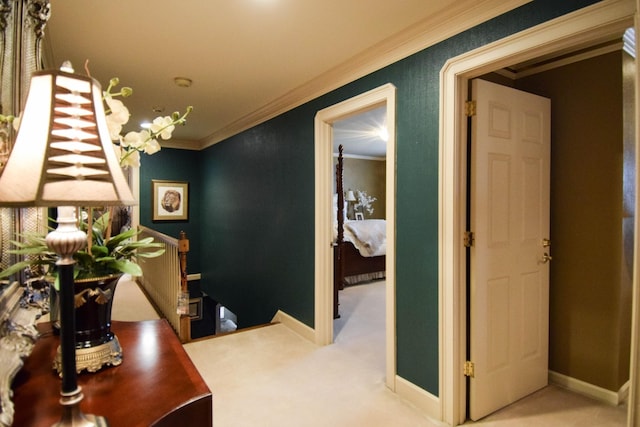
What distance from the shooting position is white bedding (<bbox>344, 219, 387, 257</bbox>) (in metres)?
5.98

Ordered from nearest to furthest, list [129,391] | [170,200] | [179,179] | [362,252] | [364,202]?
[129,391] < [362,252] < [170,200] < [179,179] < [364,202]

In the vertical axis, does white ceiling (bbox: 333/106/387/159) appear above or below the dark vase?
above

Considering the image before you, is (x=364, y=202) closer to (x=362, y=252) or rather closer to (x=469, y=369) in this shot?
(x=362, y=252)

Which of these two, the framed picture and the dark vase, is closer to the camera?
the dark vase

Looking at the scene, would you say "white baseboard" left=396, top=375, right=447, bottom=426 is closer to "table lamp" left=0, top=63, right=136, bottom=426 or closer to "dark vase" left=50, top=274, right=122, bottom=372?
"dark vase" left=50, top=274, right=122, bottom=372

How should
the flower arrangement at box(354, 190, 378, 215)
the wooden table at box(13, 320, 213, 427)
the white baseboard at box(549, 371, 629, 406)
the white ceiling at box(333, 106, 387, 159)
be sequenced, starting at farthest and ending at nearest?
the flower arrangement at box(354, 190, 378, 215)
the white ceiling at box(333, 106, 387, 159)
the white baseboard at box(549, 371, 629, 406)
the wooden table at box(13, 320, 213, 427)

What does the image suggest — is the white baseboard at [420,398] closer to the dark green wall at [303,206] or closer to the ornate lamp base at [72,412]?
the dark green wall at [303,206]

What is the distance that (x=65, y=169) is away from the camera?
0.66 metres

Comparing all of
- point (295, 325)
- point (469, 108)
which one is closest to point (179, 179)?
point (295, 325)

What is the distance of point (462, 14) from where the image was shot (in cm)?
197

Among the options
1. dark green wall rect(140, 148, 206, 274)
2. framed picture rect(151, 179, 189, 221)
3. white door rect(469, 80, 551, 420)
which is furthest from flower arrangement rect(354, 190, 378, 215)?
white door rect(469, 80, 551, 420)

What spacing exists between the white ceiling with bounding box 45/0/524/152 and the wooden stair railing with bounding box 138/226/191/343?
1.33 metres

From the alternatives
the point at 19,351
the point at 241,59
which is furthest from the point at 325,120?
the point at 19,351

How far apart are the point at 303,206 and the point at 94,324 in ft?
8.38
